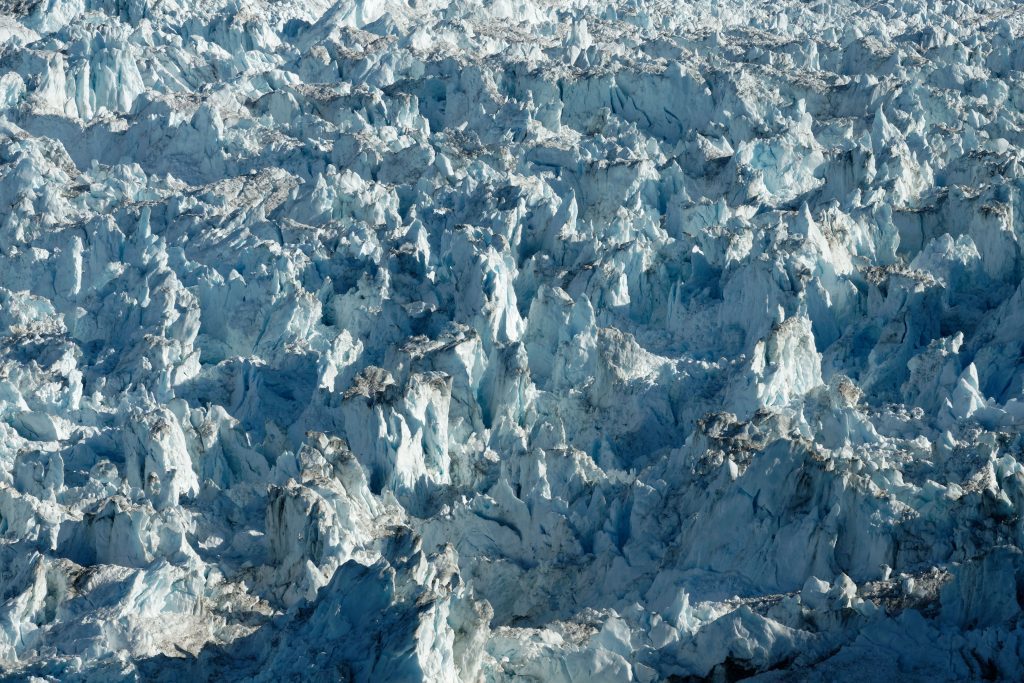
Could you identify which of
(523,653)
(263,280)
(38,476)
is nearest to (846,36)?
(263,280)

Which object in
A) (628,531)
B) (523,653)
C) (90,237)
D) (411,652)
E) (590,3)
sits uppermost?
(411,652)

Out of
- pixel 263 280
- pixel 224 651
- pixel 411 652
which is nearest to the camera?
pixel 411 652

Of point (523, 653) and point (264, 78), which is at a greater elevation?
point (523, 653)

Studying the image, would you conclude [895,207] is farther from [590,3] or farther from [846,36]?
[590,3]

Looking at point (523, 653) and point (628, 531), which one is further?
point (628, 531)

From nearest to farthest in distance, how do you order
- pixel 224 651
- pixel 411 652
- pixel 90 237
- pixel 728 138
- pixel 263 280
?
pixel 411 652 < pixel 224 651 < pixel 263 280 < pixel 90 237 < pixel 728 138

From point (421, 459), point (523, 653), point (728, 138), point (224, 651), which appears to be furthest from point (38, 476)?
point (728, 138)
